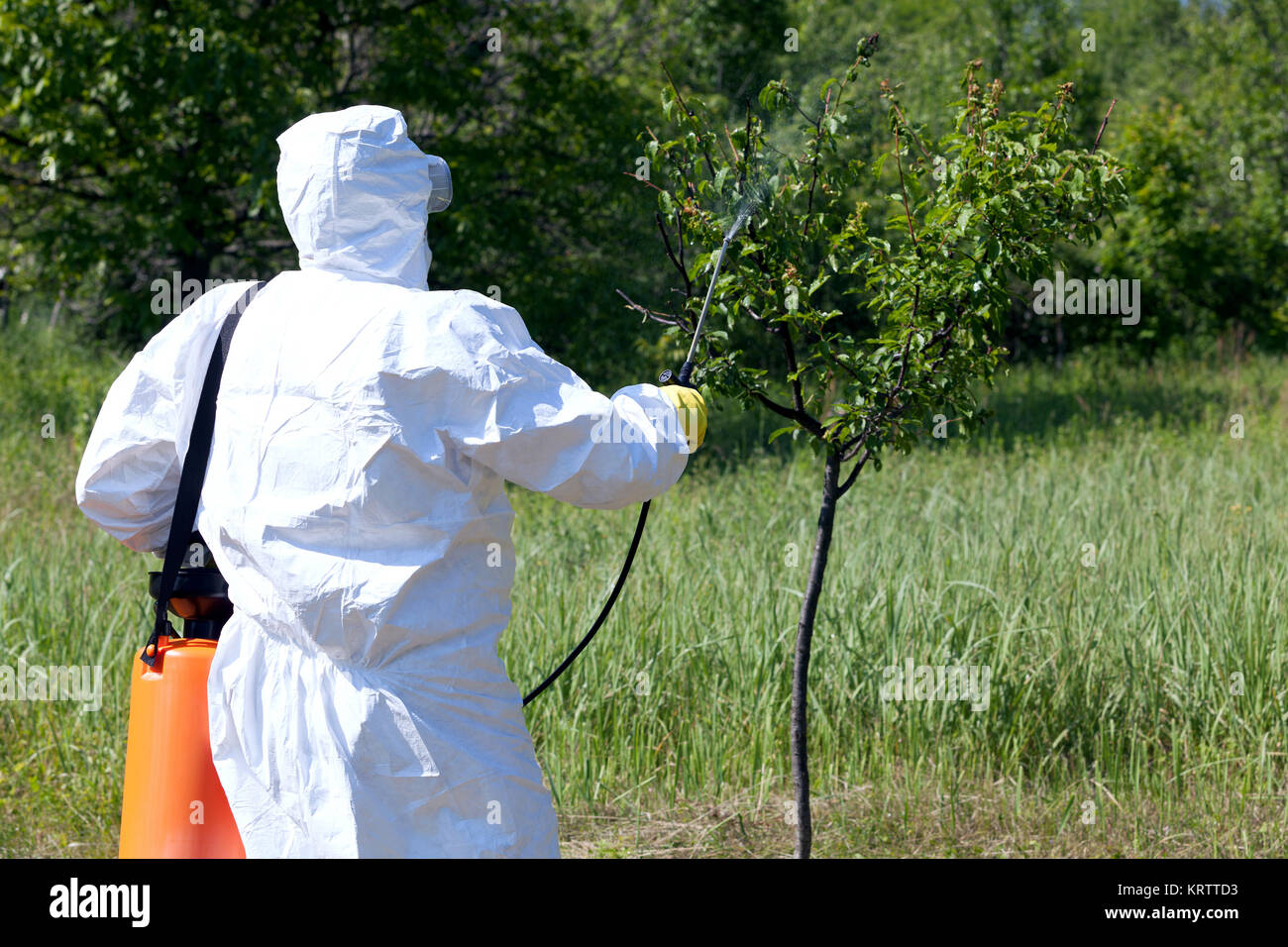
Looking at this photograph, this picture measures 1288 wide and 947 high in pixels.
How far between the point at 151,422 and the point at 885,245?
1.72 metres

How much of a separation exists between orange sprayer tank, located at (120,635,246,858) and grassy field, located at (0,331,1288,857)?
1.54m

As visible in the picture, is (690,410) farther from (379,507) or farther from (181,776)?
(181,776)

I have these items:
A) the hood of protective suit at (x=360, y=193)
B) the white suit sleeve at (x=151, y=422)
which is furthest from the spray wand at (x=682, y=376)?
the white suit sleeve at (x=151, y=422)

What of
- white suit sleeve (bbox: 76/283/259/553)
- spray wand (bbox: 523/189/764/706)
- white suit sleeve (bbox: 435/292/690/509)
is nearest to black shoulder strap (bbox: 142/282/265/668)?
white suit sleeve (bbox: 76/283/259/553)

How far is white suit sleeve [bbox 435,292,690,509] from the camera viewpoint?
1.96m

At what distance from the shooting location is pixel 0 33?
329 inches

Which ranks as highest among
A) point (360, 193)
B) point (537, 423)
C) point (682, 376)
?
point (360, 193)

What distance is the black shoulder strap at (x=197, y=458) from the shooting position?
88.8 inches

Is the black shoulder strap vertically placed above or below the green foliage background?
below

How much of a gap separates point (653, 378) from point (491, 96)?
109 inches

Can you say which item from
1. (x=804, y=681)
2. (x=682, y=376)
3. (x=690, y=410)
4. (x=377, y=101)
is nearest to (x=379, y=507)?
(x=690, y=410)

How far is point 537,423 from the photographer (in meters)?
1.96

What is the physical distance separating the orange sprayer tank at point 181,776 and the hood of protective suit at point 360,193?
2.68 ft

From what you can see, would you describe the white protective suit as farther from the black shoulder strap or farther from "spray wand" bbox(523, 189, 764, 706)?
"spray wand" bbox(523, 189, 764, 706)
